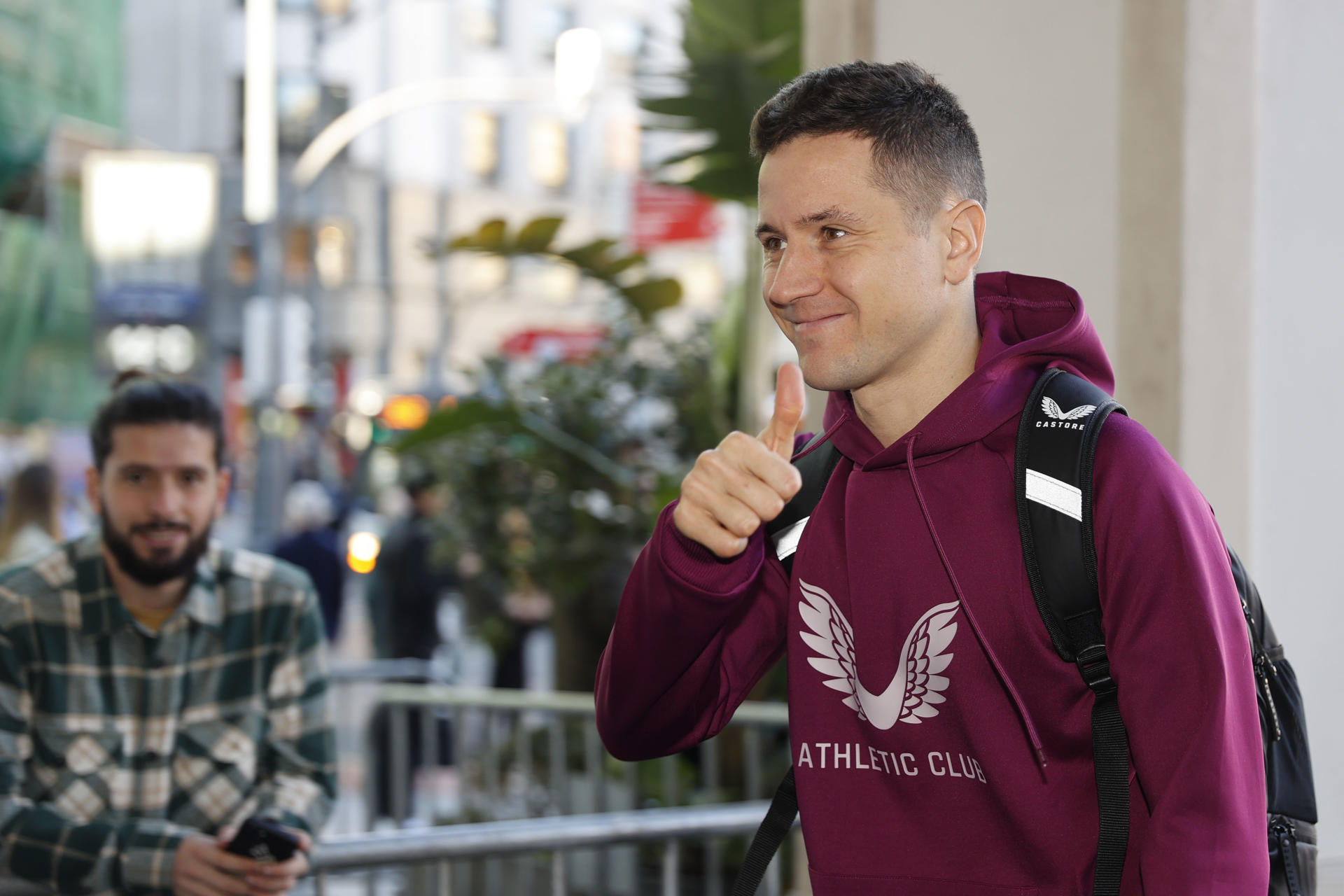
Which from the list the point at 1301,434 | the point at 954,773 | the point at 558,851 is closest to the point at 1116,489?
the point at 954,773

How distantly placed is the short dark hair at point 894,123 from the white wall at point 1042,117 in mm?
1410

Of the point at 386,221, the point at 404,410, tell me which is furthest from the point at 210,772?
the point at 386,221

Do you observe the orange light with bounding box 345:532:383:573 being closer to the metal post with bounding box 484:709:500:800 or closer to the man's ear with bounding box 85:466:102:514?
the metal post with bounding box 484:709:500:800

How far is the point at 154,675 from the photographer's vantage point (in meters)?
3.50

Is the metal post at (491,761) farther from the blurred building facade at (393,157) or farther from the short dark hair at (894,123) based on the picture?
the blurred building facade at (393,157)

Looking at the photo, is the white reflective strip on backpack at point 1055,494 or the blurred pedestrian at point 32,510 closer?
the white reflective strip on backpack at point 1055,494

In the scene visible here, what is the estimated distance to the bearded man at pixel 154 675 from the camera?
3.30 m

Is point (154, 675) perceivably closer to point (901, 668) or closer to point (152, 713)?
point (152, 713)

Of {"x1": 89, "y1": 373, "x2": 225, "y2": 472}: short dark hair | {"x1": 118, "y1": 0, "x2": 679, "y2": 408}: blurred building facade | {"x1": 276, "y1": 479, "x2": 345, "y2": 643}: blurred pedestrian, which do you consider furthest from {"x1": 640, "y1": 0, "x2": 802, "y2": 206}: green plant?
{"x1": 118, "y1": 0, "x2": 679, "y2": 408}: blurred building facade

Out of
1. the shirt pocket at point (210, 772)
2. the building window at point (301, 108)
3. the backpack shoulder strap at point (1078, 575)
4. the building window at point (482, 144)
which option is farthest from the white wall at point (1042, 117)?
the building window at point (482, 144)

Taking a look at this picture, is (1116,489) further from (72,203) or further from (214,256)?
(214,256)

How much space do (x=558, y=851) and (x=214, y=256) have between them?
104 ft

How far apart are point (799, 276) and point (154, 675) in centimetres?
219

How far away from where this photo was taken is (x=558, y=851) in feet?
11.4
